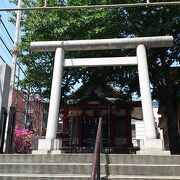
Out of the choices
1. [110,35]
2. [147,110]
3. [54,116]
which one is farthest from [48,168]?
[110,35]

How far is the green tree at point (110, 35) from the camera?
13702mm

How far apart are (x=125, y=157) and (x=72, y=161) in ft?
4.59

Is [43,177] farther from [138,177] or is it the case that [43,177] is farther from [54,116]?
[54,116]

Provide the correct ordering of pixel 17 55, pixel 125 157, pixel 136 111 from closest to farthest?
pixel 125 157, pixel 17 55, pixel 136 111

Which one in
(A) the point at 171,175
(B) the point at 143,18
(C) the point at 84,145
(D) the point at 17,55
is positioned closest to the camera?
(A) the point at 171,175

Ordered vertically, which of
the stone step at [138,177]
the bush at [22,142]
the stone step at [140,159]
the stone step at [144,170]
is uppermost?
the bush at [22,142]

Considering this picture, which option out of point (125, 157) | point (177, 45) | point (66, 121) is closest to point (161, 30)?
point (177, 45)

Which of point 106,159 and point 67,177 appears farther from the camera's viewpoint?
point 106,159

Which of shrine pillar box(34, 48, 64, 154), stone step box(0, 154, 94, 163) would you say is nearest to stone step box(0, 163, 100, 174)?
stone step box(0, 154, 94, 163)

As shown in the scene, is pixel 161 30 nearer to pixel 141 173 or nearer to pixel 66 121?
pixel 141 173

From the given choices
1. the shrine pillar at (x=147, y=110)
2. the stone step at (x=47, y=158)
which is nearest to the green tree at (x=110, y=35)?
the shrine pillar at (x=147, y=110)

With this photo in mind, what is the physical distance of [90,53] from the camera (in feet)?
47.6

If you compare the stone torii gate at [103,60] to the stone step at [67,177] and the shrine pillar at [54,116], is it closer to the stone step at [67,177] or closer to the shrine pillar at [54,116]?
the shrine pillar at [54,116]

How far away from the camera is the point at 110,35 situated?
14.0 meters
